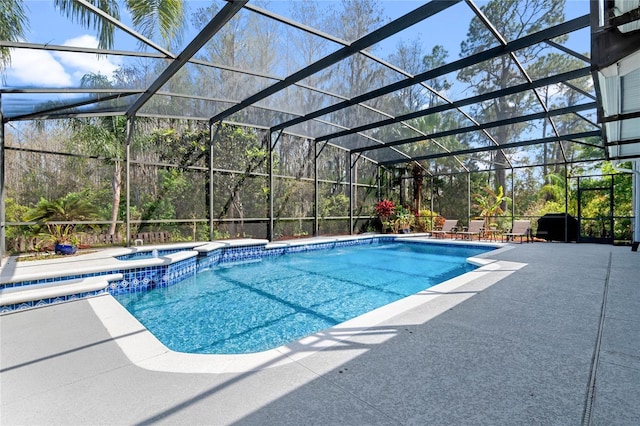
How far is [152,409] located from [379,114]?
8.90 meters

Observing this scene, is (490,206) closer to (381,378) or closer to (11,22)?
(381,378)

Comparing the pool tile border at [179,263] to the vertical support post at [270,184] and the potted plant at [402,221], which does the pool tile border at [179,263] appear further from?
the potted plant at [402,221]

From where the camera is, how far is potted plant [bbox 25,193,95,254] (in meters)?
6.83

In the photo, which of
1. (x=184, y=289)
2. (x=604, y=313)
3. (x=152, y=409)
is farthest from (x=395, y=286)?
(x=152, y=409)

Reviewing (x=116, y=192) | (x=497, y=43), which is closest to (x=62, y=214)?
(x=116, y=192)

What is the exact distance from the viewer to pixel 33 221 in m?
6.86

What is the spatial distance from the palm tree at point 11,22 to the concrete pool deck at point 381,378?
14.9ft

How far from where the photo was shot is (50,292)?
381cm

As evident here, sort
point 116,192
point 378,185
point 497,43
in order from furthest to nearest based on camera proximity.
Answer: point 378,185 → point 116,192 → point 497,43

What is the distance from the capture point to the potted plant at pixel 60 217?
6832 mm

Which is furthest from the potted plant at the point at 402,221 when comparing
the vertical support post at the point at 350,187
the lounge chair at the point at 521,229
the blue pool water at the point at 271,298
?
the blue pool water at the point at 271,298

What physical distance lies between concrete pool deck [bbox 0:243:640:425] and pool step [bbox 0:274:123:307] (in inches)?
12.5

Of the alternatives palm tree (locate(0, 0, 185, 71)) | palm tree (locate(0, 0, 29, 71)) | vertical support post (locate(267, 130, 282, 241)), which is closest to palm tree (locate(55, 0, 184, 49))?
palm tree (locate(0, 0, 185, 71))

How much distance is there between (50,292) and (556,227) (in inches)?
560
